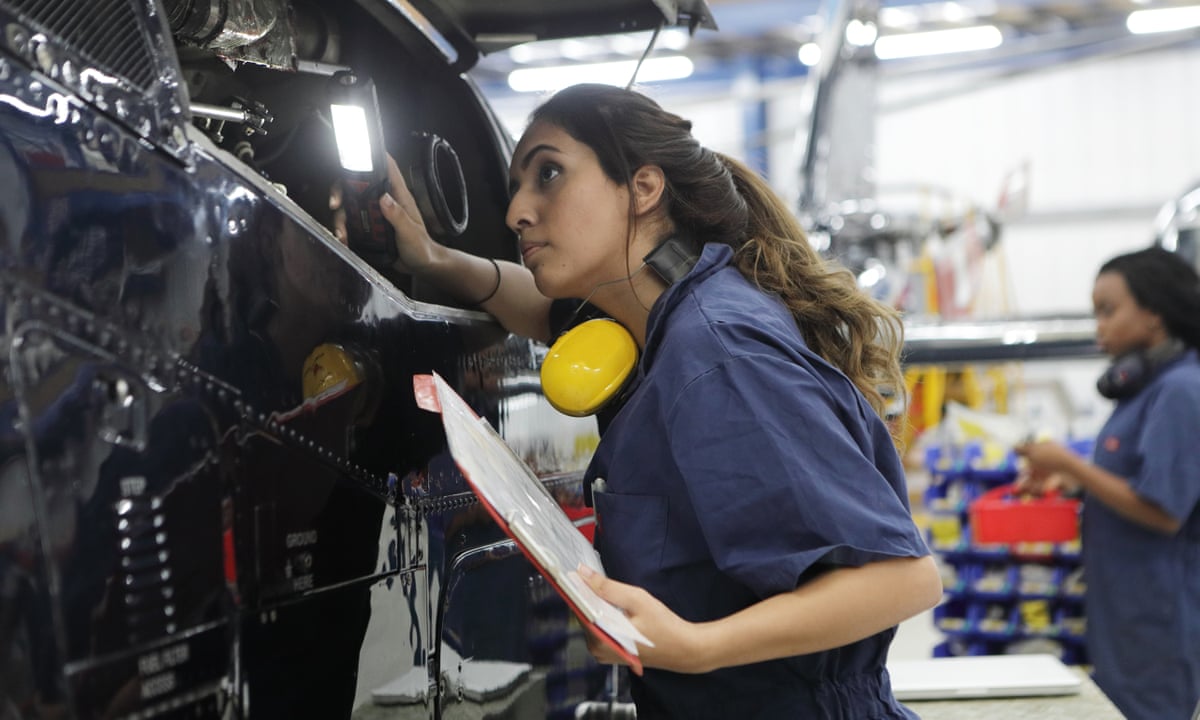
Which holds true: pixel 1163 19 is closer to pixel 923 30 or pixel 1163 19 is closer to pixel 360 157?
pixel 923 30

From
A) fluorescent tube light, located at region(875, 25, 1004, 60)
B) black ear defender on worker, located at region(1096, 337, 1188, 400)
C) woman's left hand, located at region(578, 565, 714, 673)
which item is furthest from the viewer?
fluorescent tube light, located at region(875, 25, 1004, 60)

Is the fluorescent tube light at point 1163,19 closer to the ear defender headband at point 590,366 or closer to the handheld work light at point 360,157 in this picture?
the ear defender headband at point 590,366

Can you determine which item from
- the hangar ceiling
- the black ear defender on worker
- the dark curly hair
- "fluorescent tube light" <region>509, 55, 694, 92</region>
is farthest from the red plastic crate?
"fluorescent tube light" <region>509, 55, 694, 92</region>

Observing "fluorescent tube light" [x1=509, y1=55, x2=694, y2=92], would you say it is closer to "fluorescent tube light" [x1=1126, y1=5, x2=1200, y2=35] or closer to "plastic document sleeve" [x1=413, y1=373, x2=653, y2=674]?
"fluorescent tube light" [x1=1126, y1=5, x2=1200, y2=35]

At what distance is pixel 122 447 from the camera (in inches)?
40.6

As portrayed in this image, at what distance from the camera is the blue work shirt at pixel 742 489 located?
1313 mm

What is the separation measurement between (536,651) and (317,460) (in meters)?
0.91

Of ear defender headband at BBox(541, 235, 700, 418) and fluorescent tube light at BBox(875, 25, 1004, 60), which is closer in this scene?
ear defender headband at BBox(541, 235, 700, 418)

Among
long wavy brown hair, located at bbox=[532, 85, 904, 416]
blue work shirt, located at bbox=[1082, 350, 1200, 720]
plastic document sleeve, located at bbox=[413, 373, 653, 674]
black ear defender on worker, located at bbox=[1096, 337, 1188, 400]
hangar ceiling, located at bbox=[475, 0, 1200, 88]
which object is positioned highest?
hangar ceiling, located at bbox=[475, 0, 1200, 88]

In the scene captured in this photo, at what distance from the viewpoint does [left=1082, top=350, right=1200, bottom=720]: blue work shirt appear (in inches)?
133

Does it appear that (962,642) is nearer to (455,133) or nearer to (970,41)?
(455,133)

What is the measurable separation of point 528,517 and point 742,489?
26 cm

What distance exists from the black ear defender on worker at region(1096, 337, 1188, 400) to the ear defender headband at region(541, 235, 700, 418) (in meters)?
2.40

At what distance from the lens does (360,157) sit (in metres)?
1.76
